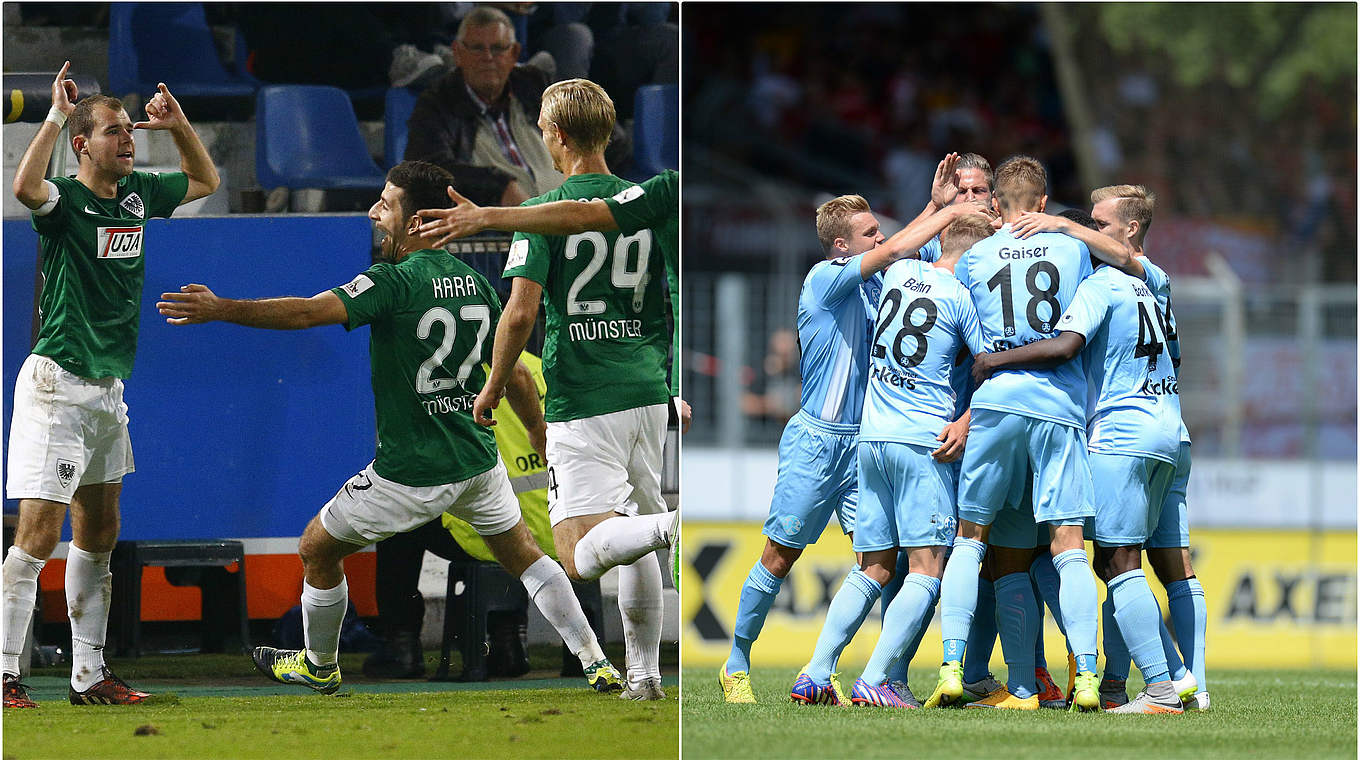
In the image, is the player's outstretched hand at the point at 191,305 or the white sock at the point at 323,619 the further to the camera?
the white sock at the point at 323,619

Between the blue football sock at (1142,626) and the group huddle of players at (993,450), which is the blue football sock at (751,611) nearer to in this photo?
the group huddle of players at (993,450)

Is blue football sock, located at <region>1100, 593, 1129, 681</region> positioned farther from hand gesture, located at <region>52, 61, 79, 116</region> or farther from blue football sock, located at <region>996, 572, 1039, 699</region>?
hand gesture, located at <region>52, 61, 79, 116</region>

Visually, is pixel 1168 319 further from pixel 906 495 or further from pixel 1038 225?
pixel 906 495

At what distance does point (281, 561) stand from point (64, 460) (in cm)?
85

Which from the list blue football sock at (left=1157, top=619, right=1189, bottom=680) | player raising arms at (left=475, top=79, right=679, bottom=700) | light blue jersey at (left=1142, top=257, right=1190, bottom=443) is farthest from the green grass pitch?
light blue jersey at (left=1142, top=257, right=1190, bottom=443)

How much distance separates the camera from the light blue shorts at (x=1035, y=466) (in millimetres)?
6078

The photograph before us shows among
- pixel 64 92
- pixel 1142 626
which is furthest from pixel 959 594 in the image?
pixel 64 92

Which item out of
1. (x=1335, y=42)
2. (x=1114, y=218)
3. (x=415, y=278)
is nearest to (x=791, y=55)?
(x=1335, y=42)

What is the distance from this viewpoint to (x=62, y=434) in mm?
5676

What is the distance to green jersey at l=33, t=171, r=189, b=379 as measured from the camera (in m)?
5.68

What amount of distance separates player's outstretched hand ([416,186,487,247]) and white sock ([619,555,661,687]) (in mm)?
1343

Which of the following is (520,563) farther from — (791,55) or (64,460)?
(791,55)

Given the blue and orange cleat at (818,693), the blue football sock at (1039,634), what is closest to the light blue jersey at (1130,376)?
the blue football sock at (1039,634)

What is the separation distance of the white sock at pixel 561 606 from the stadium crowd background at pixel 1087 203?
467cm
